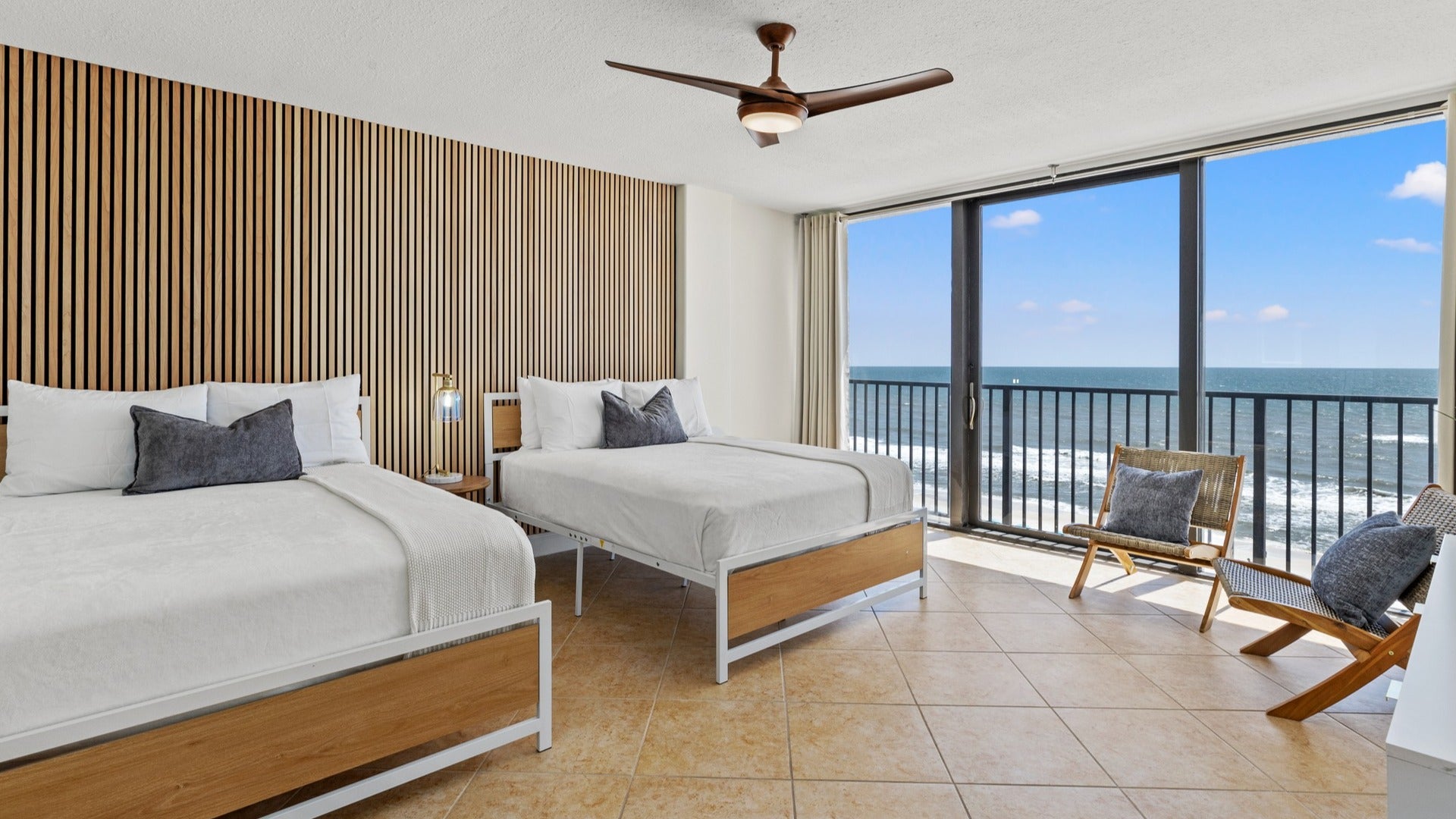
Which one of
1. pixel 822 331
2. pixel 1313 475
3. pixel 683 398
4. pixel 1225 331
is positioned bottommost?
pixel 1313 475

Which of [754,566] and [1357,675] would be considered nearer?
[1357,675]

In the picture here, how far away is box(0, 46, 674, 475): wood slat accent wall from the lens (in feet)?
9.83

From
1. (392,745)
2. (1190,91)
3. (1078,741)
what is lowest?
(1078,741)

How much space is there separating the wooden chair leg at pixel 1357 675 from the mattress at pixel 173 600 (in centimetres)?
258

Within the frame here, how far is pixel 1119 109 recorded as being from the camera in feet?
11.6

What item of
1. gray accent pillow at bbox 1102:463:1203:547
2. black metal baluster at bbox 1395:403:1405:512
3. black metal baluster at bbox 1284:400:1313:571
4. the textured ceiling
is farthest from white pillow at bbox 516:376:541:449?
black metal baluster at bbox 1395:403:1405:512

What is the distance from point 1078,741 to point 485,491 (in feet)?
11.1

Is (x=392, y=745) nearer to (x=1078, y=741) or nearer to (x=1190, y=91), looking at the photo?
(x=1078, y=741)

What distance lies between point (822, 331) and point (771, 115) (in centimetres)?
329

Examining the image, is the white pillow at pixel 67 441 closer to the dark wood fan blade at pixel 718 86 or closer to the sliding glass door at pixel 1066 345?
the dark wood fan blade at pixel 718 86

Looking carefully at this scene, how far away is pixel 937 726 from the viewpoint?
2357mm

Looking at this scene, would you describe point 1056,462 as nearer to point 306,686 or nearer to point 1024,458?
point 1024,458

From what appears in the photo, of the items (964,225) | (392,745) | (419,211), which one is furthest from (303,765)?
(964,225)

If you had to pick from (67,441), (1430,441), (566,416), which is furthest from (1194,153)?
(67,441)
